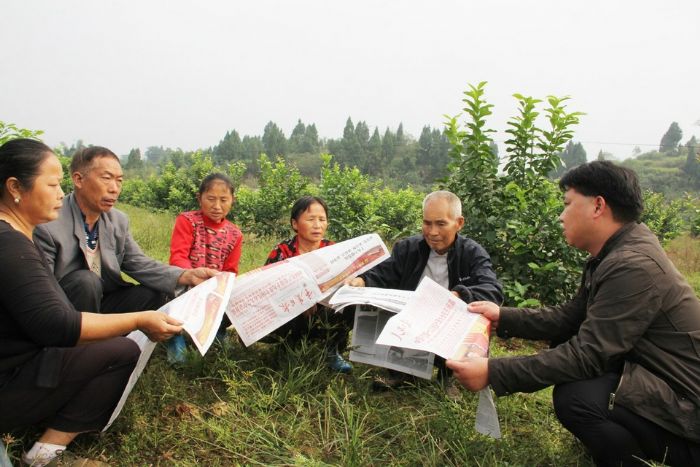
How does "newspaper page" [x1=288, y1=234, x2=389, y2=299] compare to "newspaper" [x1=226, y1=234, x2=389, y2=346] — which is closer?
"newspaper" [x1=226, y1=234, x2=389, y2=346]

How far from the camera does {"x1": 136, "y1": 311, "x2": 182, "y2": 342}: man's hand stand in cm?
190

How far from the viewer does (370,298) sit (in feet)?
7.79

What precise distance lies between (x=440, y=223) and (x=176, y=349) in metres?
1.77

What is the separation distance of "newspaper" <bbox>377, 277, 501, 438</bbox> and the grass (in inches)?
9.5

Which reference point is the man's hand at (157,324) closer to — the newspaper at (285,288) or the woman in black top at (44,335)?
the woman in black top at (44,335)

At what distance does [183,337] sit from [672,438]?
2617mm

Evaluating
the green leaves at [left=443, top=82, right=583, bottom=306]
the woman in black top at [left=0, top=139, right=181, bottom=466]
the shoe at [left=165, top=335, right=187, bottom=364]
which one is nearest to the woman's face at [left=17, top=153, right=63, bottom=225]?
the woman in black top at [left=0, top=139, right=181, bottom=466]

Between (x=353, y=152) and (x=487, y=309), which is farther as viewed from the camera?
(x=353, y=152)

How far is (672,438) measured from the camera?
1.82m

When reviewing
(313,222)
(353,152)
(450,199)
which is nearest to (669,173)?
(353,152)

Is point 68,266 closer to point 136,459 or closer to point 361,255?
point 136,459

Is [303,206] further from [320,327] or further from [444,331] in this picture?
[444,331]

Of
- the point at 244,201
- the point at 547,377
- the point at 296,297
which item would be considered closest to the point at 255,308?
the point at 296,297

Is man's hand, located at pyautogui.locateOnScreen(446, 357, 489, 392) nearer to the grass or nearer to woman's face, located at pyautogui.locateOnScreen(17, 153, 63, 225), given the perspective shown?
the grass
